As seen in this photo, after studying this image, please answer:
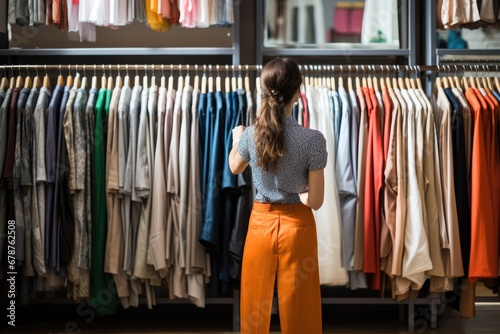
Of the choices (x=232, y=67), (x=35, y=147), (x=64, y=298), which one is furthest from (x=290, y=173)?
(x=64, y=298)

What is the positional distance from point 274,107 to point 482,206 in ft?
4.95

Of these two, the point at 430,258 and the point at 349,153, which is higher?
the point at 349,153

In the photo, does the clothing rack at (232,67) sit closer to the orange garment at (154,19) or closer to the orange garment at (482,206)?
the orange garment at (154,19)

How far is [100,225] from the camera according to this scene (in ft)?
12.2

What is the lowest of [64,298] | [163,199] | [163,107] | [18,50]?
[64,298]

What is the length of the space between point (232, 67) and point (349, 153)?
780 mm

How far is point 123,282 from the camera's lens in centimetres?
376

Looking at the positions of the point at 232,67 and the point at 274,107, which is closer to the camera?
the point at 274,107

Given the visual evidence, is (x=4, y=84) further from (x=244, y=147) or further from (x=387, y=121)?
(x=387, y=121)

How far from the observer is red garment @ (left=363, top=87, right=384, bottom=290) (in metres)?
3.66

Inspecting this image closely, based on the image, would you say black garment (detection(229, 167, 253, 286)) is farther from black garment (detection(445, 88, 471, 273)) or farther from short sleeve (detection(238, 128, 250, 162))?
black garment (detection(445, 88, 471, 273))

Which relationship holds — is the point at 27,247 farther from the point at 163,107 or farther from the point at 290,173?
the point at 290,173

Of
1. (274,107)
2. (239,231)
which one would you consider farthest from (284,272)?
(239,231)

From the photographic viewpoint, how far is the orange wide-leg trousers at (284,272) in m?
2.63
